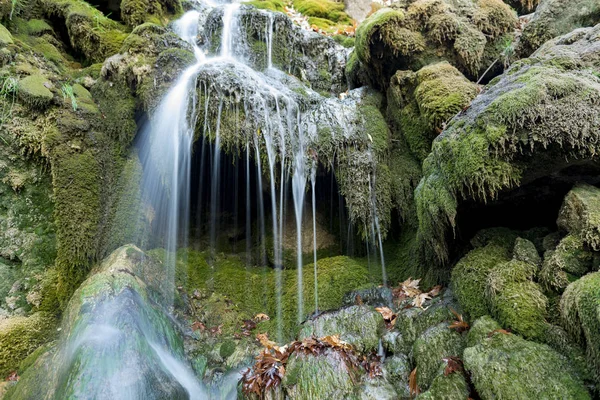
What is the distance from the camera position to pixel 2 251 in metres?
5.01

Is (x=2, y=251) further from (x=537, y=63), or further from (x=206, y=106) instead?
(x=537, y=63)

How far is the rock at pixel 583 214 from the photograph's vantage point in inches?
113

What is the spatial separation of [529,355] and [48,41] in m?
10.1

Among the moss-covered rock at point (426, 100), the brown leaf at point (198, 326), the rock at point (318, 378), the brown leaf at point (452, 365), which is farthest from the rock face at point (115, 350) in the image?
the moss-covered rock at point (426, 100)

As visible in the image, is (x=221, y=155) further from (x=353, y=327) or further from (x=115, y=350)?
(x=353, y=327)

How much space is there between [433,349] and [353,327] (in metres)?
1.00

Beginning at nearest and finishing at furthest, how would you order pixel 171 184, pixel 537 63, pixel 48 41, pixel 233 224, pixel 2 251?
pixel 537 63 < pixel 2 251 < pixel 171 184 < pixel 233 224 < pixel 48 41

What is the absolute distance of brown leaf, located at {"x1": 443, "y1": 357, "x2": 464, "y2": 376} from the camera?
278 centimetres

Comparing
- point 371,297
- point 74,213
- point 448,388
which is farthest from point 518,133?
point 74,213

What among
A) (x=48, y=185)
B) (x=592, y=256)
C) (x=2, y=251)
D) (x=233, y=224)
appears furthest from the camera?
(x=233, y=224)

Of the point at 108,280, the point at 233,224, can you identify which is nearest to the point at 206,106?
the point at 233,224

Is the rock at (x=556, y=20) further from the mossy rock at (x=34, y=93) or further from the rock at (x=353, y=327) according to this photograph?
the mossy rock at (x=34, y=93)

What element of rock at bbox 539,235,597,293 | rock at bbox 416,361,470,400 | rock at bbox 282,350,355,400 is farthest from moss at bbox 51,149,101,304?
rock at bbox 539,235,597,293

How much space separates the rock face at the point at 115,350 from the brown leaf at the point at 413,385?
2.28m
